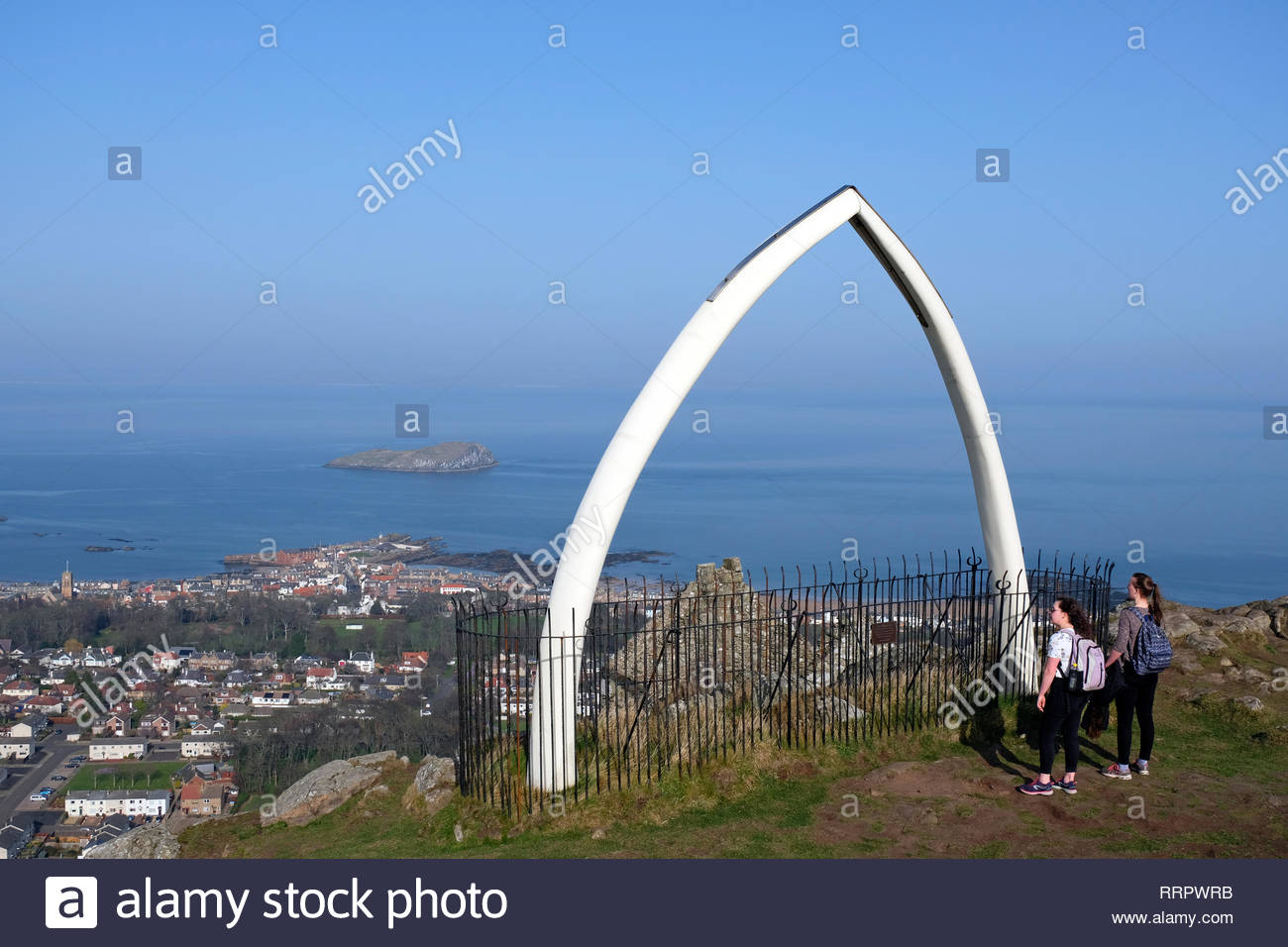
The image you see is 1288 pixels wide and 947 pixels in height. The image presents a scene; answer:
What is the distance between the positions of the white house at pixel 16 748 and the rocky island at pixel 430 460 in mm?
37928

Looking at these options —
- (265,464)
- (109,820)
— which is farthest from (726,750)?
(265,464)

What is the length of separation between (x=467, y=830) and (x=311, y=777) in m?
3.21

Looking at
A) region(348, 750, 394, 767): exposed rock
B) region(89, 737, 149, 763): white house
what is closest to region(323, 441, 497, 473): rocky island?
region(89, 737, 149, 763): white house

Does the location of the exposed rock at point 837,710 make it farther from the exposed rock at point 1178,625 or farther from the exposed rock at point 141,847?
the exposed rock at point 141,847

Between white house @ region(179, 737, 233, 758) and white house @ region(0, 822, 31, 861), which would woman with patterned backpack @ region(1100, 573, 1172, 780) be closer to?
white house @ region(0, 822, 31, 861)

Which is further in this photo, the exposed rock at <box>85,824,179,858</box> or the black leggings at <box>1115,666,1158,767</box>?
the exposed rock at <box>85,824,179,858</box>

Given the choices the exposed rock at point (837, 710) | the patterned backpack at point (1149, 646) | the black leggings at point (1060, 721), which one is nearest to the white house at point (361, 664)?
the exposed rock at point (837, 710)

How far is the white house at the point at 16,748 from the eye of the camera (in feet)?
57.5

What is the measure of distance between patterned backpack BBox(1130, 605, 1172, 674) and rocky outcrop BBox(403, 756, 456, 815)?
6.66 m

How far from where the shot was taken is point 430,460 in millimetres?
58219

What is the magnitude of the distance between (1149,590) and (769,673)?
3.83 metres

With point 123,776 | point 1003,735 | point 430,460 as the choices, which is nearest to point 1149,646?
point 1003,735

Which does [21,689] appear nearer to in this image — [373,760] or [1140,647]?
[373,760]

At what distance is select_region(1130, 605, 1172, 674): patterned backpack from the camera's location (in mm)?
9523
